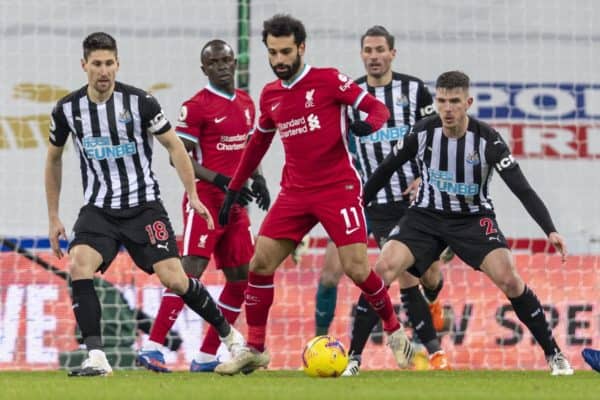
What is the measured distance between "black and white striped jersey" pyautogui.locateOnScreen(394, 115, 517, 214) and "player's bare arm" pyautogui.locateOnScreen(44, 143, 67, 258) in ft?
6.55

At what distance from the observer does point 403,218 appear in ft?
30.9

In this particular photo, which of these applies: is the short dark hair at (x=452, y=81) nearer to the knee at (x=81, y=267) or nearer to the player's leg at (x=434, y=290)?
the player's leg at (x=434, y=290)

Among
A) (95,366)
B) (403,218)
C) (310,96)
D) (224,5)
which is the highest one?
(224,5)

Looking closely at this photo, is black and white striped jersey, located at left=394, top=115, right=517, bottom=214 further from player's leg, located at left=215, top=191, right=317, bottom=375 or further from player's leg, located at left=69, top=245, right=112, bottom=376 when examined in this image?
player's leg, located at left=69, top=245, right=112, bottom=376

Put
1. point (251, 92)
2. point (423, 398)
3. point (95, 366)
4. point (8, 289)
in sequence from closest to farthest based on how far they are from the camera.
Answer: point (423, 398) < point (95, 366) < point (8, 289) < point (251, 92)

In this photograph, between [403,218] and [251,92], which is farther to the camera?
[251,92]

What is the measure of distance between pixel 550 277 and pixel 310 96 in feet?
12.4

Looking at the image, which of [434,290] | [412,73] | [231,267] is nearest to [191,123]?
[231,267]

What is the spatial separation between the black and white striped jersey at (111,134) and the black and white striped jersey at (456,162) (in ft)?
5.03

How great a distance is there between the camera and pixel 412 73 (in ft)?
42.3

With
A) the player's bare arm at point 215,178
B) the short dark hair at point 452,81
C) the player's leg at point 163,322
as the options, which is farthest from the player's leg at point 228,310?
the short dark hair at point 452,81

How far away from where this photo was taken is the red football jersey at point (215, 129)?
9969mm

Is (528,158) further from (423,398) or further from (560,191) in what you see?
(423,398)

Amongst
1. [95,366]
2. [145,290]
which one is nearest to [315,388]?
[95,366]
